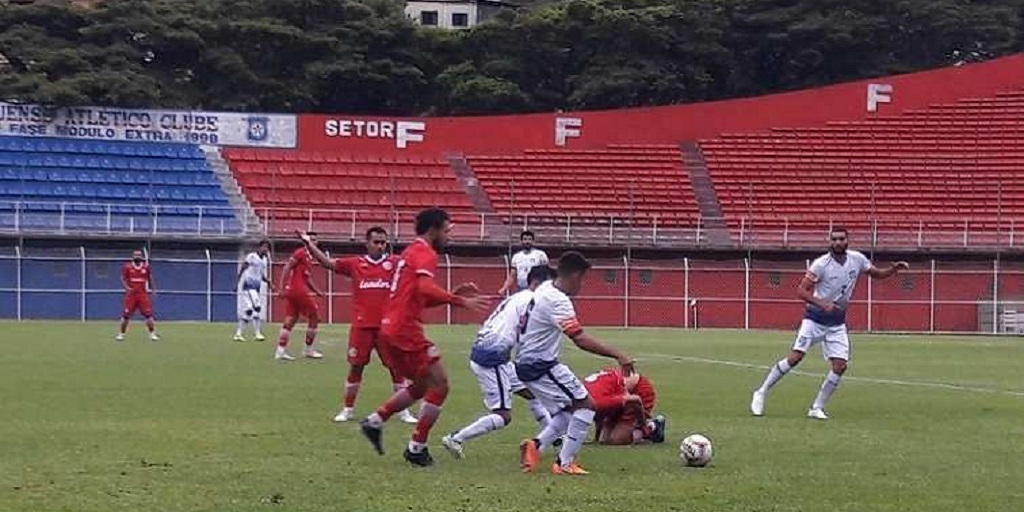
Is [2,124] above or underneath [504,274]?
above

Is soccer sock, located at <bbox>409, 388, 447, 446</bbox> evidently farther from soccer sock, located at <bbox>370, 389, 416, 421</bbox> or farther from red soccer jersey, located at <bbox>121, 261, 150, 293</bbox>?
red soccer jersey, located at <bbox>121, 261, 150, 293</bbox>

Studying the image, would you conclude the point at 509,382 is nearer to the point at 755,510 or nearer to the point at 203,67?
the point at 755,510

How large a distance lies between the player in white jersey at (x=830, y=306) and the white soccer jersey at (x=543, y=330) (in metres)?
5.69

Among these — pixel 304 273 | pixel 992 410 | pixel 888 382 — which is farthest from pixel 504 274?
pixel 992 410

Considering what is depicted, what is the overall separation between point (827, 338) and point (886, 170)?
134 ft

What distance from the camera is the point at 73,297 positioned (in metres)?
49.5

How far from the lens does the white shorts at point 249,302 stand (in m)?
34.4

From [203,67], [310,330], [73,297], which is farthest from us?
[203,67]

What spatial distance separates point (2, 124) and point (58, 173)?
13.2 feet

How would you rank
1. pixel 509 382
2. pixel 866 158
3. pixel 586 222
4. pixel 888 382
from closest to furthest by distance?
1. pixel 509 382
2. pixel 888 382
3. pixel 586 222
4. pixel 866 158

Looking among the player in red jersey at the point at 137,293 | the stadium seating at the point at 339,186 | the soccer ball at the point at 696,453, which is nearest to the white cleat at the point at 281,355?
the player in red jersey at the point at 137,293

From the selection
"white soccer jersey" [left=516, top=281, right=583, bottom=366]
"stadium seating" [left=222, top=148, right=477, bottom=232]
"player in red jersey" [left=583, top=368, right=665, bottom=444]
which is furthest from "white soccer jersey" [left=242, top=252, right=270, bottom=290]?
"white soccer jersey" [left=516, top=281, right=583, bottom=366]

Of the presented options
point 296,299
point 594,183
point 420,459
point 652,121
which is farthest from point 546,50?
point 420,459

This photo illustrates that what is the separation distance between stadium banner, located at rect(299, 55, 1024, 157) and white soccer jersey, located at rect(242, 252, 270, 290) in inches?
1005
